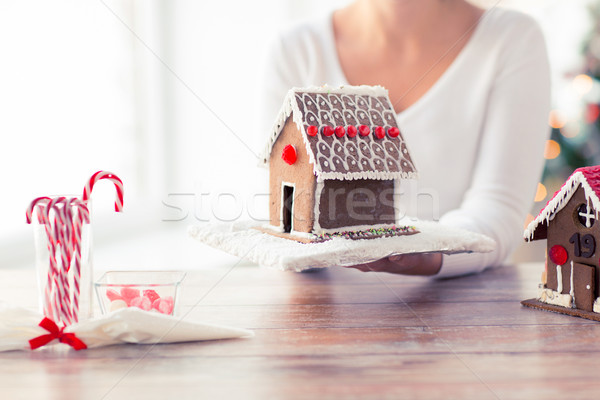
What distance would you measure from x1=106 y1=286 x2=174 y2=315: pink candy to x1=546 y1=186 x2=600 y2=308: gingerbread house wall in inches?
27.7

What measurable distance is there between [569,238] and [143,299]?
2.50 ft

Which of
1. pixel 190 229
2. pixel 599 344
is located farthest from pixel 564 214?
pixel 190 229

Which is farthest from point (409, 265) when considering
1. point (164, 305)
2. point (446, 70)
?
point (446, 70)

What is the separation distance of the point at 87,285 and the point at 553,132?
3.00 metres

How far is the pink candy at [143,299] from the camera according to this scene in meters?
0.96

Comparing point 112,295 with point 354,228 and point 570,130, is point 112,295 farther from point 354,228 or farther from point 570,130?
point 570,130

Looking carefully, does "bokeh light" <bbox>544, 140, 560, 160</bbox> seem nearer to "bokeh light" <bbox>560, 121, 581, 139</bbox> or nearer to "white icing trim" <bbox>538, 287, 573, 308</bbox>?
"bokeh light" <bbox>560, 121, 581, 139</bbox>

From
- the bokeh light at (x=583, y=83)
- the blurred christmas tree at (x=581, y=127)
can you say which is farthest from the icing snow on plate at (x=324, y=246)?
the bokeh light at (x=583, y=83)

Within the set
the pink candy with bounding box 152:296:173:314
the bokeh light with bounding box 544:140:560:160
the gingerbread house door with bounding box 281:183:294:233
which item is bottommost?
the pink candy with bounding box 152:296:173:314

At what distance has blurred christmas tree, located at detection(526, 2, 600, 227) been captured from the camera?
10.2 ft

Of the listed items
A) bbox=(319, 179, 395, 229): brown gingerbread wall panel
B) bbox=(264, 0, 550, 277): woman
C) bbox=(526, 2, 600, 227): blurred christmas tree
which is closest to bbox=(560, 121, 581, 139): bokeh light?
bbox=(526, 2, 600, 227): blurred christmas tree

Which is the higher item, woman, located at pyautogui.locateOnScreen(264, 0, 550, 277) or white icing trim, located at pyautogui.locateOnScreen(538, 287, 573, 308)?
woman, located at pyautogui.locateOnScreen(264, 0, 550, 277)

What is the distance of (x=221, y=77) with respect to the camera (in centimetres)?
343

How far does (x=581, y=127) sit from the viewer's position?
322 centimetres
